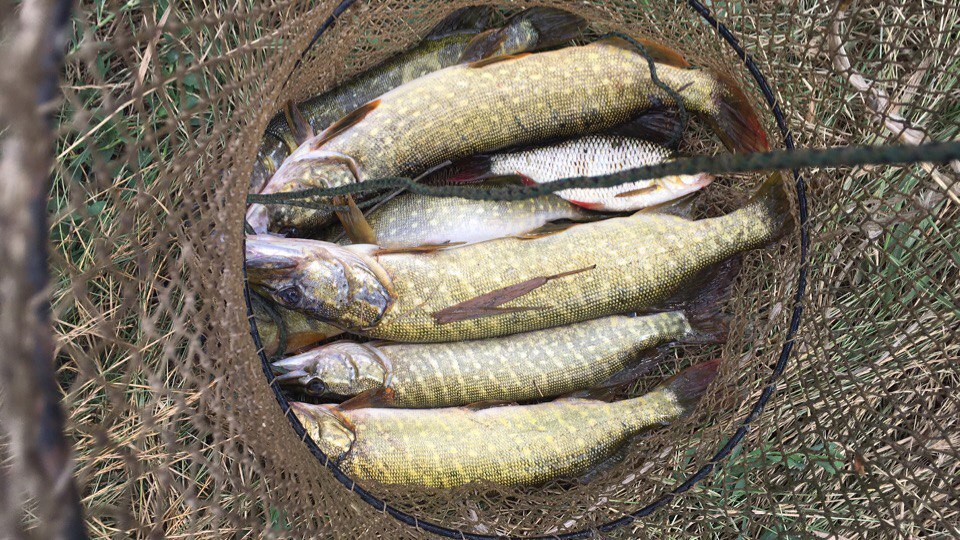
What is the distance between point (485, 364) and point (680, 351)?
0.97m

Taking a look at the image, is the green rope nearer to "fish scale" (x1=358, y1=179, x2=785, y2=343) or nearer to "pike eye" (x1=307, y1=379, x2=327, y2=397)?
"fish scale" (x1=358, y1=179, x2=785, y2=343)

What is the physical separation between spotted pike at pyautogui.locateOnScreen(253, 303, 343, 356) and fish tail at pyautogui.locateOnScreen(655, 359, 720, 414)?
54.3 inches

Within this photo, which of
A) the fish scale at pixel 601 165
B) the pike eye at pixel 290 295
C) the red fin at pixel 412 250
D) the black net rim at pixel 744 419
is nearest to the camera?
the black net rim at pixel 744 419

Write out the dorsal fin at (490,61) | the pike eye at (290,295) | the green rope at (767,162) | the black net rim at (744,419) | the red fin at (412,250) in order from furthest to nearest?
the dorsal fin at (490,61) < the red fin at (412,250) < the pike eye at (290,295) < the black net rim at (744,419) < the green rope at (767,162)

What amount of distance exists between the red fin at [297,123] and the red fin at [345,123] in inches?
5.6

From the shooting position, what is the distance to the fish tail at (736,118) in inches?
104

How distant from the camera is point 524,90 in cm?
269

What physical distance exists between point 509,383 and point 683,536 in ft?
3.65

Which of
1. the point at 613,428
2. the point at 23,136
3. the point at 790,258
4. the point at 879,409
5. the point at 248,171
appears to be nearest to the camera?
the point at 23,136

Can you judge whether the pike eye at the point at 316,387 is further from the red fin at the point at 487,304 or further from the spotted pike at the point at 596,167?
the spotted pike at the point at 596,167

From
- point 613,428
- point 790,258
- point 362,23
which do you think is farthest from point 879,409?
point 362,23

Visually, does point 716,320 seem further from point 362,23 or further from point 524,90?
point 362,23

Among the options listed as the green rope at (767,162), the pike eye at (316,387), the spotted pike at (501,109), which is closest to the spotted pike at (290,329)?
the pike eye at (316,387)

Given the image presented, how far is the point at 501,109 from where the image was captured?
2.68 metres
